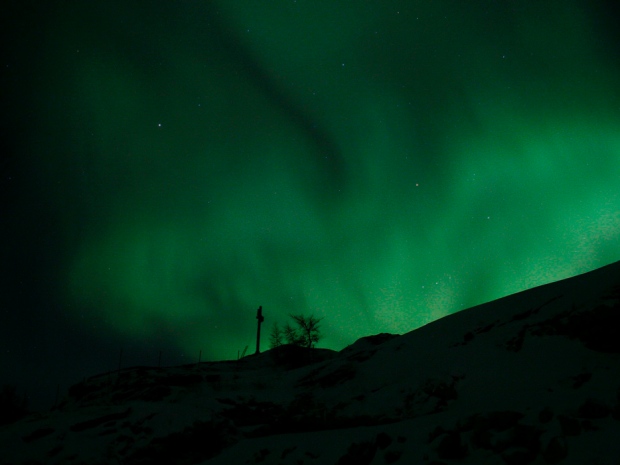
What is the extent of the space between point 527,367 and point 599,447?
5802 millimetres

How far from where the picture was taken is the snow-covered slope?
6.99 meters

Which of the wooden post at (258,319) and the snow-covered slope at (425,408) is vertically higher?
the wooden post at (258,319)

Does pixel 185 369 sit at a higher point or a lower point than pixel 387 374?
higher

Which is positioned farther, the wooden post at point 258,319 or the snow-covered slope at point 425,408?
the wooden post at point 258,319

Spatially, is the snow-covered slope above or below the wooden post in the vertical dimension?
below

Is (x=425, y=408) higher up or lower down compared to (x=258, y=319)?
lower down

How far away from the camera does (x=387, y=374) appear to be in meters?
17.6

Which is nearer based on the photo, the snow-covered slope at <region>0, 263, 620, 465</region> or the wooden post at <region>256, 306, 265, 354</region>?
the snow-covered slope at <region>0, 263, 620, 465</region>

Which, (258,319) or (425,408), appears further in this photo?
(258,319)

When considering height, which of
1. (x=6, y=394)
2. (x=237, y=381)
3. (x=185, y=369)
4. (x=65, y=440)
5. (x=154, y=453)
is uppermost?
(x=6, y=394)

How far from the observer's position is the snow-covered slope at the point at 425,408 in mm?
6988

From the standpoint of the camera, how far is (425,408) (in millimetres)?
12469

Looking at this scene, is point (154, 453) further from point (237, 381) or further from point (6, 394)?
point (6, 394)

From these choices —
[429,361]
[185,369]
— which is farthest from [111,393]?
[429,361]
